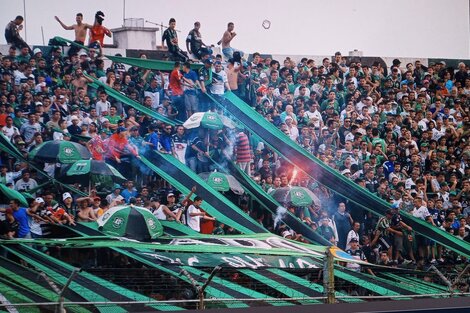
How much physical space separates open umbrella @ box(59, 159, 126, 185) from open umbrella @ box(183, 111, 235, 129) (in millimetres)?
1481

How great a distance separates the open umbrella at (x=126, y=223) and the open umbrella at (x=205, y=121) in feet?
5.69

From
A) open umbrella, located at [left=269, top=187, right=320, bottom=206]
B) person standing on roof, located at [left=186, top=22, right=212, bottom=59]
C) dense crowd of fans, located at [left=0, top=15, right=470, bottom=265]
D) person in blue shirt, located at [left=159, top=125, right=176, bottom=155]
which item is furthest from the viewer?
person standing on roof, located at [left=186, top=22, right=212, bottom=59]

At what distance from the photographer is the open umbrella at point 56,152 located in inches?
451

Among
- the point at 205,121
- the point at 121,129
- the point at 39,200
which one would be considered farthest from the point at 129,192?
the point at 205,121

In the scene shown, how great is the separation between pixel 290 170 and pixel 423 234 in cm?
219

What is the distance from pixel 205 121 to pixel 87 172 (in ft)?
6.62

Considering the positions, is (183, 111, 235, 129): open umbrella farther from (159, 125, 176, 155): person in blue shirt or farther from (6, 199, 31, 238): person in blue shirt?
(6, 199, 31, 238): person in blue shirt

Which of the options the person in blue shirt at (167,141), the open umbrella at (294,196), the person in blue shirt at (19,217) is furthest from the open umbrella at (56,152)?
the open umbrella at (294,196)

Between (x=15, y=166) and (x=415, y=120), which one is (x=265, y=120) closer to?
→ (x=415, y=120)


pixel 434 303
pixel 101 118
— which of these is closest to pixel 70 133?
pixel 101 118

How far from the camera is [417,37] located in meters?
15.9

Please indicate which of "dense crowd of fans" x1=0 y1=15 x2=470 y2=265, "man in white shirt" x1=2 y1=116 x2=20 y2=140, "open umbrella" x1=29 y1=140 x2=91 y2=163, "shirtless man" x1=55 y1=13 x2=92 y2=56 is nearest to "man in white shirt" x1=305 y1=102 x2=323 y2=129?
"dense crowd of fans" x1=0 y1=15 x2=470 y2=265

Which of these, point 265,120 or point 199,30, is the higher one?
point 199,30

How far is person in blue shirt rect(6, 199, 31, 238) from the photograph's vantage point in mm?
11004
